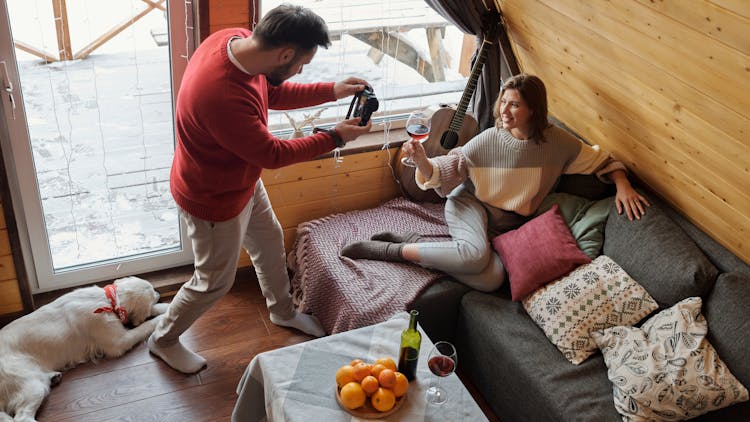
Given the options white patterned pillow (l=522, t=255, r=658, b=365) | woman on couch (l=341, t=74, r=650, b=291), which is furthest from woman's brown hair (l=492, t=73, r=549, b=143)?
white patterned pillow (l=522, t=255, r=658, b=365)

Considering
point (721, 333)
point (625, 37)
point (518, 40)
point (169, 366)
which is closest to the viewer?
point (625, 37)

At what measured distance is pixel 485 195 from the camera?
3016 mm

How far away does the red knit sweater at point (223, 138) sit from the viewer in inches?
88.6

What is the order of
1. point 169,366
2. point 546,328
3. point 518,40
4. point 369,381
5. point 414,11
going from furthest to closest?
point 414,11 < point 518,40 < point 169,366 < point 546,328 < point 369,381

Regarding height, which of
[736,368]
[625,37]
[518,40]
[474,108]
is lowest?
[736,368]

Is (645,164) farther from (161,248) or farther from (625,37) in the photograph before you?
(161,248)

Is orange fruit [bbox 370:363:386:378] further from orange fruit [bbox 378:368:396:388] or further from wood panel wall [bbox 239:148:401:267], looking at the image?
wood panel wall [bbox 239:148:401:267]

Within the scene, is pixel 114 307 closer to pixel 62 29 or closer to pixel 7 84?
pixel 7 84

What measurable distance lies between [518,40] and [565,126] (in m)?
0.43

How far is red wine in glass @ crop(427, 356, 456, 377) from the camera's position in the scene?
212 centimetres

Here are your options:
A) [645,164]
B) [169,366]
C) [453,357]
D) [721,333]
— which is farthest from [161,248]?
[721,333]

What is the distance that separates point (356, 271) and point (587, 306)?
936 millimetres

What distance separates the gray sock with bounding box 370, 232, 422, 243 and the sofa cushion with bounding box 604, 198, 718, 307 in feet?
2.63

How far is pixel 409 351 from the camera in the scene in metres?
2.19
